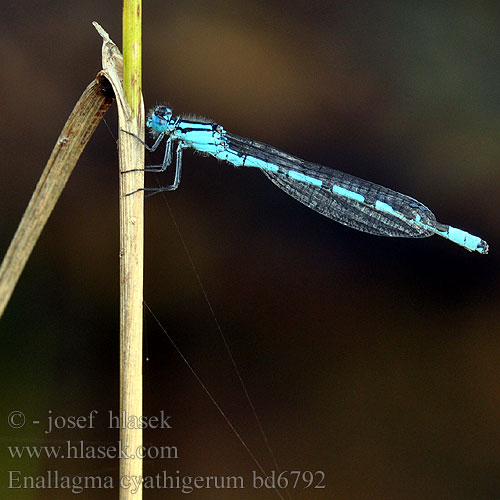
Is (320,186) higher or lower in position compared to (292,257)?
higher

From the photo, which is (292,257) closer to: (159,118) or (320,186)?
(320,186)

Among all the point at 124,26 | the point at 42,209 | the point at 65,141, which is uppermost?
the point at 124,26

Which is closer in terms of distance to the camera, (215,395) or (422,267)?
(215,395)

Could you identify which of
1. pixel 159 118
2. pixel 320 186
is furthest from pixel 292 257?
pixel 159 118

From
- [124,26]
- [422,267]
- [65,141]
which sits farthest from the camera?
[422,267]

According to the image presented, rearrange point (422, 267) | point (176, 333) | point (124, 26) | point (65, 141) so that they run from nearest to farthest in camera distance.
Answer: point (124, 26), point (65, 141), point (176, 333), point (422, 267)

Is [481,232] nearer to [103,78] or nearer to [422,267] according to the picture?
[422,267]

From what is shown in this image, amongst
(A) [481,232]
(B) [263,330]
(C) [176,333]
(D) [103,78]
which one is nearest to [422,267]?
(A) [481,232]

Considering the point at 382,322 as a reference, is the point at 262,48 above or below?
above
